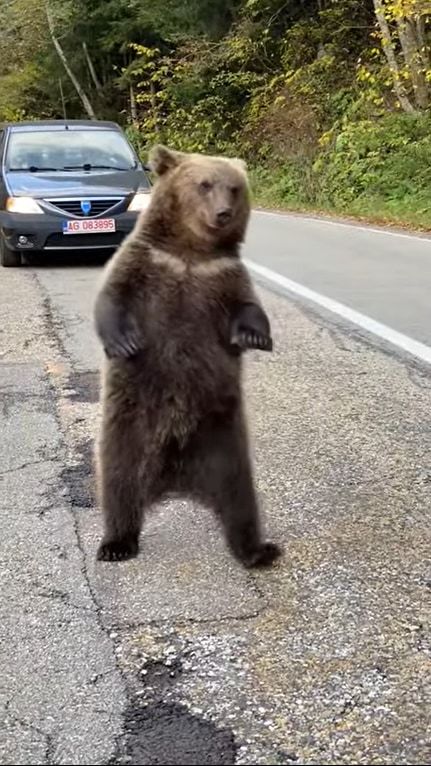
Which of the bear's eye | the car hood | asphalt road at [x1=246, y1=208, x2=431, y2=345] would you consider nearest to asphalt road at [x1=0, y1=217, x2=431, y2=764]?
the bear's eye

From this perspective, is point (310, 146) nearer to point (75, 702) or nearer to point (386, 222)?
point (386, 222)

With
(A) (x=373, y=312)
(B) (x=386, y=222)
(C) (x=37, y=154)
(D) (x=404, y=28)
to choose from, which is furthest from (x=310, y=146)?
(A) (x=373, y=312)

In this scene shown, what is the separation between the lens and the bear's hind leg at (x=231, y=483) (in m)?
3.63

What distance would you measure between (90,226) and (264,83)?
76.2 ft

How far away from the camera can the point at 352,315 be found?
9.67 metres

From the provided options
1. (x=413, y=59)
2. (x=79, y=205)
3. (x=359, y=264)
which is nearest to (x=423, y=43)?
(x=413, y=59)

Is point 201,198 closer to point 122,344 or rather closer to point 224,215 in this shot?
point 224,215

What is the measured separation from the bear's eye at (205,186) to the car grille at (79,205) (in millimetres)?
9220

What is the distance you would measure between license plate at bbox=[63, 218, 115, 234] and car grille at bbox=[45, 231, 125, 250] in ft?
0.29

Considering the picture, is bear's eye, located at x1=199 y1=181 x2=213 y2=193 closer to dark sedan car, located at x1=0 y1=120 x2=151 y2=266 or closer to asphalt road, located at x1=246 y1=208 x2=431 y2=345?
asphalt road, located at x1=246 y1=208 x2=431 y2=345

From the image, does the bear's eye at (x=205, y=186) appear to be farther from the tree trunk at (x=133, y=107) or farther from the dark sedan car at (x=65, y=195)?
the tree trunk at (x=133, y=107)

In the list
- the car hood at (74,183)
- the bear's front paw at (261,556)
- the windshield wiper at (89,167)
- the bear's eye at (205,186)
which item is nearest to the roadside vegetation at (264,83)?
the windshield wiper at (89,167)

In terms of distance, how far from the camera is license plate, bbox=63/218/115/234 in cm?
1227

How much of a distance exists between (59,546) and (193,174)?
1743 mm
